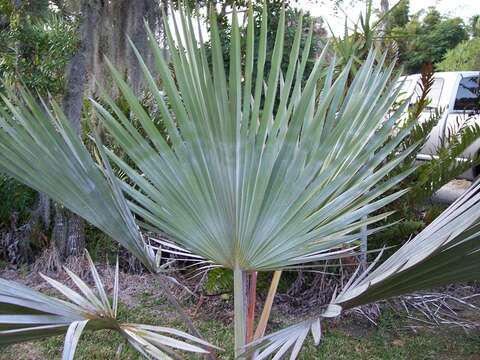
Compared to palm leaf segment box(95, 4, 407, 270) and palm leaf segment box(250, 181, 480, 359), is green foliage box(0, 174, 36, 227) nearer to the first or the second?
palm leaf segment box(95, 4, 407, 270)

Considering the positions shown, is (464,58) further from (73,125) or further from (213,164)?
(213,164)

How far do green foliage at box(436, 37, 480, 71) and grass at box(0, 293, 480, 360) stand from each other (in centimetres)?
1329

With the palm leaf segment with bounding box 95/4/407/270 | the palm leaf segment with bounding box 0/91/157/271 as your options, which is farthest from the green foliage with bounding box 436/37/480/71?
the palm leaf segment with bounding box 0/91/157/271

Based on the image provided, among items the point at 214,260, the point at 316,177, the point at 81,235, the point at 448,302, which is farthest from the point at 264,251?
the point at 81,235

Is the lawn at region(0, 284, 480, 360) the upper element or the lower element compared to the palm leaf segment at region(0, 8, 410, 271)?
lower

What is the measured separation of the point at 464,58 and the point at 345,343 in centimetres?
1514

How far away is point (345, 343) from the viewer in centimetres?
337

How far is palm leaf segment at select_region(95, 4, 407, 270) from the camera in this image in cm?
131

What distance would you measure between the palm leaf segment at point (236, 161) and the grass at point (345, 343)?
1.82 metres

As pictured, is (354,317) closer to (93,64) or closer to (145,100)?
(145,100)

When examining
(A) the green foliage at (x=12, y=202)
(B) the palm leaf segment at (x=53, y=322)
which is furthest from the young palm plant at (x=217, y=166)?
(A) the green foliage at (x=12, y=202)

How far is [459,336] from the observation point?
3533 mm

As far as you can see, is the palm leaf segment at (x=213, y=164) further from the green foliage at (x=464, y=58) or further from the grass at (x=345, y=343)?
the green foliage at (x=464, y=58)

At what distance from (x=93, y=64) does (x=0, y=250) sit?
6.32 feet
